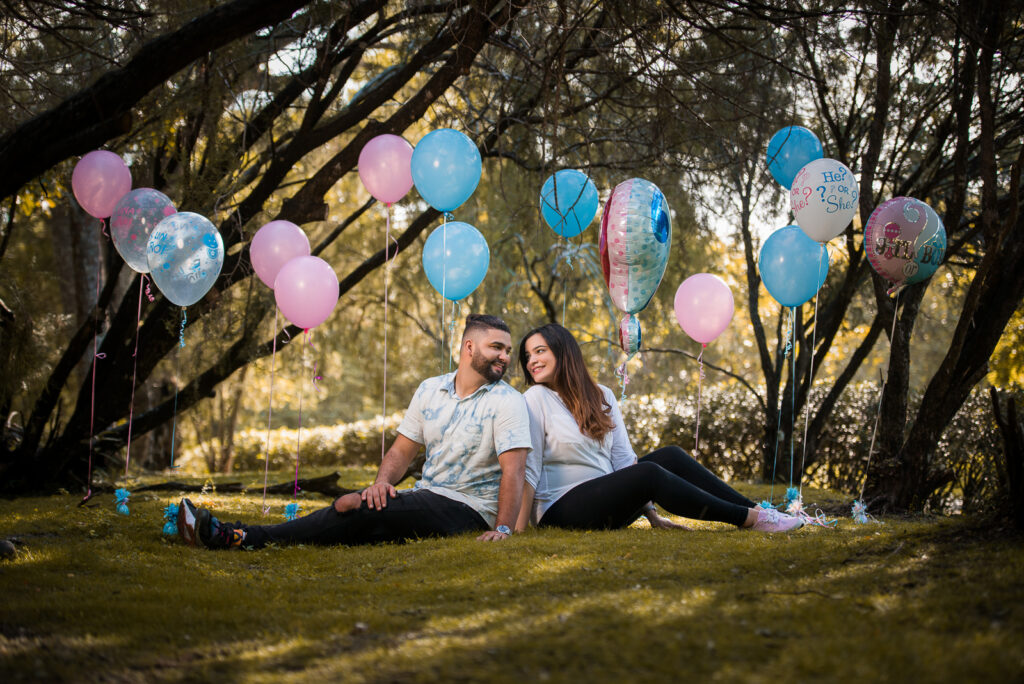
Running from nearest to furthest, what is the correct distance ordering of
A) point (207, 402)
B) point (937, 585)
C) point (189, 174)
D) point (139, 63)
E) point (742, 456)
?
point (937, 585) → point (139, 63) → point (189, 174) → point (742, 456) → point (207, 402)

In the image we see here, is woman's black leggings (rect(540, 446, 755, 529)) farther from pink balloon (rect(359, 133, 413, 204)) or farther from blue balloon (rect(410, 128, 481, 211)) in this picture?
pink balloon (rect(359, 133, 413, 204))

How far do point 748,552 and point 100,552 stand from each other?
303 cm

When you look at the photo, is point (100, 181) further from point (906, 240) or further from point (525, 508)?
point (906, 240)

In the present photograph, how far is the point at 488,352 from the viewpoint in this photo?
4.41 m

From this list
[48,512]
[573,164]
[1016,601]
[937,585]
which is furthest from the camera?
[573,164]

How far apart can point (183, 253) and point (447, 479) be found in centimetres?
249

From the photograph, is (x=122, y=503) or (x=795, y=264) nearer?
(x=122, y=503)

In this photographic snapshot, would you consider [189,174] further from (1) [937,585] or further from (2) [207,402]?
(2) [207,402]

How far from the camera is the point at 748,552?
3586mm

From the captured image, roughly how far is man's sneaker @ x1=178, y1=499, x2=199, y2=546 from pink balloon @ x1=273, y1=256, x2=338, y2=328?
168 cm

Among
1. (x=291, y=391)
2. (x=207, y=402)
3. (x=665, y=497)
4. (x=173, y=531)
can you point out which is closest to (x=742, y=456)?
(x=665, y=497)

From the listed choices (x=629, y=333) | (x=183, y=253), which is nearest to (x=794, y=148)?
(x=629, y=333)

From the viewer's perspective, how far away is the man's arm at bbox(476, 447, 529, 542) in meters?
4.20

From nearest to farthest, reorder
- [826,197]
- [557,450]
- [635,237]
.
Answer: [557,450] → [635,237] → [826,197]
